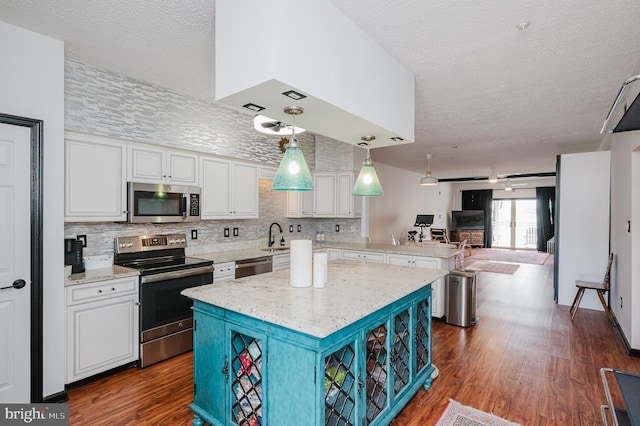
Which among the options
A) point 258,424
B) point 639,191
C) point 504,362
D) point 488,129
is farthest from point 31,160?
point 639,191

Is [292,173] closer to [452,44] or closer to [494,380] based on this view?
[452,44]

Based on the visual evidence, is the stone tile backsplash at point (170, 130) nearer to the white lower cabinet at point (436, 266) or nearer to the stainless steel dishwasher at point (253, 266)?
the stainless steel dishwasher at point (253, 266)

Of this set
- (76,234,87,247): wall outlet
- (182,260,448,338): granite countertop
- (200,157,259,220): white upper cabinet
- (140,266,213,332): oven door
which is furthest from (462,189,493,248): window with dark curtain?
(76,234,87,247): wall outlet

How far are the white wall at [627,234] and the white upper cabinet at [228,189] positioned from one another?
13.6 feet

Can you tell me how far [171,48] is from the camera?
95.7 inches

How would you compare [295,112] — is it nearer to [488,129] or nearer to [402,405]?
[402,405]

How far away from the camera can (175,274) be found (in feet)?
10.1

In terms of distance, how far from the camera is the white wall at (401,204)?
25.8 ft

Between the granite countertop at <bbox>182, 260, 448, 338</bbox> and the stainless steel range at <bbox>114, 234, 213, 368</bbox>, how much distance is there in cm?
109

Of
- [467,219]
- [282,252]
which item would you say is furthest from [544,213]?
[282,252]

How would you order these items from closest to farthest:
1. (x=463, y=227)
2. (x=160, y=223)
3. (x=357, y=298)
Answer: (x=357, y=298) → (x=160, y=223) → (x=463, y=227)

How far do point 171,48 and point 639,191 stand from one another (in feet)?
15.0

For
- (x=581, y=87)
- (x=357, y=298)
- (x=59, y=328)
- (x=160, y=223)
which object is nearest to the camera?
(x=357, y=298)

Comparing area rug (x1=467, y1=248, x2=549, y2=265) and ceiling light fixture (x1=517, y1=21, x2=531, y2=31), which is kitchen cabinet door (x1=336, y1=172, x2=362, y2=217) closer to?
ceiling light fixture (x1=517, y1=21, x2=531, y2=31)
